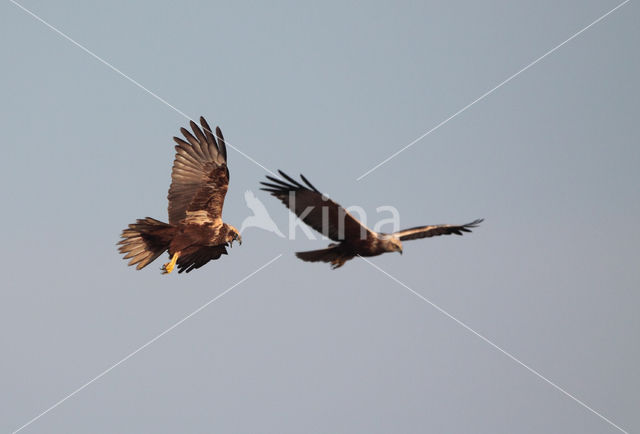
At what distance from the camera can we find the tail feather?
520 inches

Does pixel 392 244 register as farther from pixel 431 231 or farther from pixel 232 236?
pixel 232 236

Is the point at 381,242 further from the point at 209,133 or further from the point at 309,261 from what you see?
the point at 209,133

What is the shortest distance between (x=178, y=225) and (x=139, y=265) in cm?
83

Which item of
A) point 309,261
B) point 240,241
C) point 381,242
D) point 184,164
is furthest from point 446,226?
point 184,164

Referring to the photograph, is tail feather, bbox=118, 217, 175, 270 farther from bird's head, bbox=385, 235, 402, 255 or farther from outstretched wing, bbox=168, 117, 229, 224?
bird's head, bbox=385, 235, 402, 255

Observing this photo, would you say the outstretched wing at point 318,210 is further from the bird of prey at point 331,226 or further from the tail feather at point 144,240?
the tail feather at point 144,240

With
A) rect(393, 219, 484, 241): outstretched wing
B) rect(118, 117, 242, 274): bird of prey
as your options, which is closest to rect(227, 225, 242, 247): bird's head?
rect(118, 117, 242, 274): bird of prey

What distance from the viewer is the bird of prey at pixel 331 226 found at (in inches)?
422

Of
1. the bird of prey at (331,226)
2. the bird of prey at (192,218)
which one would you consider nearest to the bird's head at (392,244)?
the bird of prey at (331,226)

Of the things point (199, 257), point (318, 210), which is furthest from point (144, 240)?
point (318, 210)

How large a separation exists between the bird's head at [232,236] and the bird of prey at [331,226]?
3.31 m

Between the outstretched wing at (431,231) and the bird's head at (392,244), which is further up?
the outstretched wing at (431,231)

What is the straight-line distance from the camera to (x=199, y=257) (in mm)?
14562

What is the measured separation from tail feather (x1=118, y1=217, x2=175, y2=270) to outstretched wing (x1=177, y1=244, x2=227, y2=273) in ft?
2.93
